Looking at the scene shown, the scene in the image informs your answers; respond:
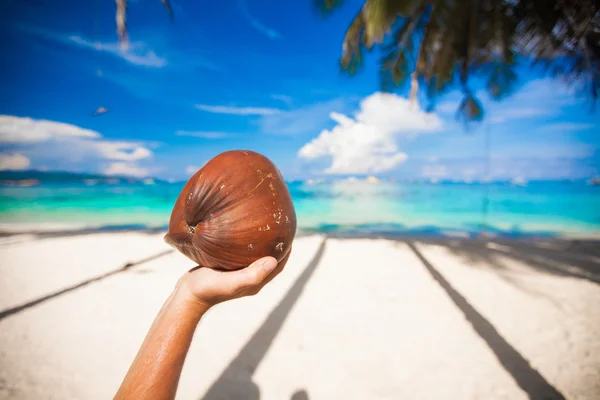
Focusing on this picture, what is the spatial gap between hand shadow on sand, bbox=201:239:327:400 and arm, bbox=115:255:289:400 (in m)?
1.65

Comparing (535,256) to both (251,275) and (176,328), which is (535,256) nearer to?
(251,275)

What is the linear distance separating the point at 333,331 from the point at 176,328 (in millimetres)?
2514

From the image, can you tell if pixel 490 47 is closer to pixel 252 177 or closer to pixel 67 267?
pixel 252 177

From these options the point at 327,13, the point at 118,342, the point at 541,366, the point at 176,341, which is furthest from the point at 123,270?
the point at 327,13

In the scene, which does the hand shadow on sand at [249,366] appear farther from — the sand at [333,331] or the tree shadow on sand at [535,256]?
the tree shadow on sand at [535,256]

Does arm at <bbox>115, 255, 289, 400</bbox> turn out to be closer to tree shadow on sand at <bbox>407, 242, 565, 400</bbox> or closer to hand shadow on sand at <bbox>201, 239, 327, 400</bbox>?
hand shadow on sand at <bbox>201, 239, 327, 400</bbox>

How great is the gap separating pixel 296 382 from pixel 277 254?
1.86m

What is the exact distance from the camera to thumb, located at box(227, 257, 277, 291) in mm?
812

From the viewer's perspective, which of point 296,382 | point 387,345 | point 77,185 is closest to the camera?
point 296,382

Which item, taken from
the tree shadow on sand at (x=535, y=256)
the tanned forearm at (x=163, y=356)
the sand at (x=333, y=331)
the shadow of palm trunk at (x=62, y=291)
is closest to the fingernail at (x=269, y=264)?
the tanned forearm at (x=163, y=356)

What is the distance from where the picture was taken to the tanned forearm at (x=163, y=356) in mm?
744

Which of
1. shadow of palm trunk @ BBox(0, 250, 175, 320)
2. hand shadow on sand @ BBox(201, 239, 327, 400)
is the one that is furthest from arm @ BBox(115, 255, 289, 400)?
shadow of palm trunk @ BBox(0, 250, 175, 320)

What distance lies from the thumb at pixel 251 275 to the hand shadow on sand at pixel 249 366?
5.94 feet

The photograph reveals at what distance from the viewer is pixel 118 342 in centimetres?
275
